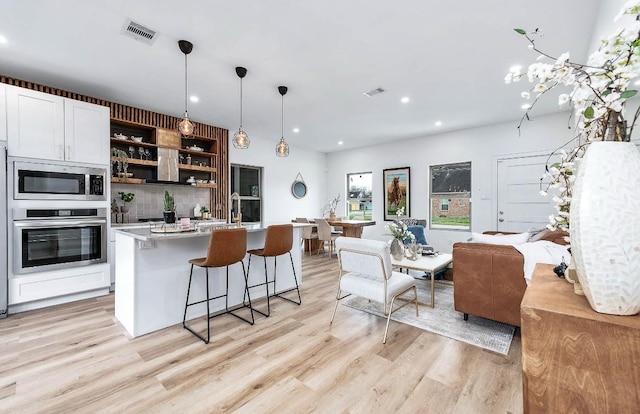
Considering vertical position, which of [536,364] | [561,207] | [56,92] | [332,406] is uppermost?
[56,92]

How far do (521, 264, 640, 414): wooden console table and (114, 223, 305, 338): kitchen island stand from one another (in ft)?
8.08

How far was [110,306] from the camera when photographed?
340 centimetres

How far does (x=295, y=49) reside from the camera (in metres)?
2.94

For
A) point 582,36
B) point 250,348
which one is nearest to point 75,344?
point 250,348

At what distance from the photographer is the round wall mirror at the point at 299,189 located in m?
7.74

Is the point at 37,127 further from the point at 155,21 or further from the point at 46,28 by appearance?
the point at 155,21

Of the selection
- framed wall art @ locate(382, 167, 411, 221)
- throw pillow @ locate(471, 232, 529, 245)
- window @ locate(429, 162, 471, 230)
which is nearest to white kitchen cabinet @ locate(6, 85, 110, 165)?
throw pillow @ locate(471, 232, 529, 245)

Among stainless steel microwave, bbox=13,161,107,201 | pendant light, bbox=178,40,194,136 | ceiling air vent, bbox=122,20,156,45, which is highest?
ceiling air vent, bbox=122,20,156,45

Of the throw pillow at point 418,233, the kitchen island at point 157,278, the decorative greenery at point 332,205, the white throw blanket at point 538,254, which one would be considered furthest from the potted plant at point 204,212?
the white throw blanket at point 538,254

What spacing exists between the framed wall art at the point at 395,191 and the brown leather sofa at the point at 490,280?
414cm

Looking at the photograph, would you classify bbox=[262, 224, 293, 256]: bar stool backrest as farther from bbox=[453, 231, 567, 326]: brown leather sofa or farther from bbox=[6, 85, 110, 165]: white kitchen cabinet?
bbox=[6, 85, 110, 165]: white kitchen cabinet

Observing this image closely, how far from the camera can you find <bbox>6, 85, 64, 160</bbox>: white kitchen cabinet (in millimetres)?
3262

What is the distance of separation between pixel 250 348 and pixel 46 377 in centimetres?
142

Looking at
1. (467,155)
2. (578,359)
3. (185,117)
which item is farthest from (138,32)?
(467,155)
